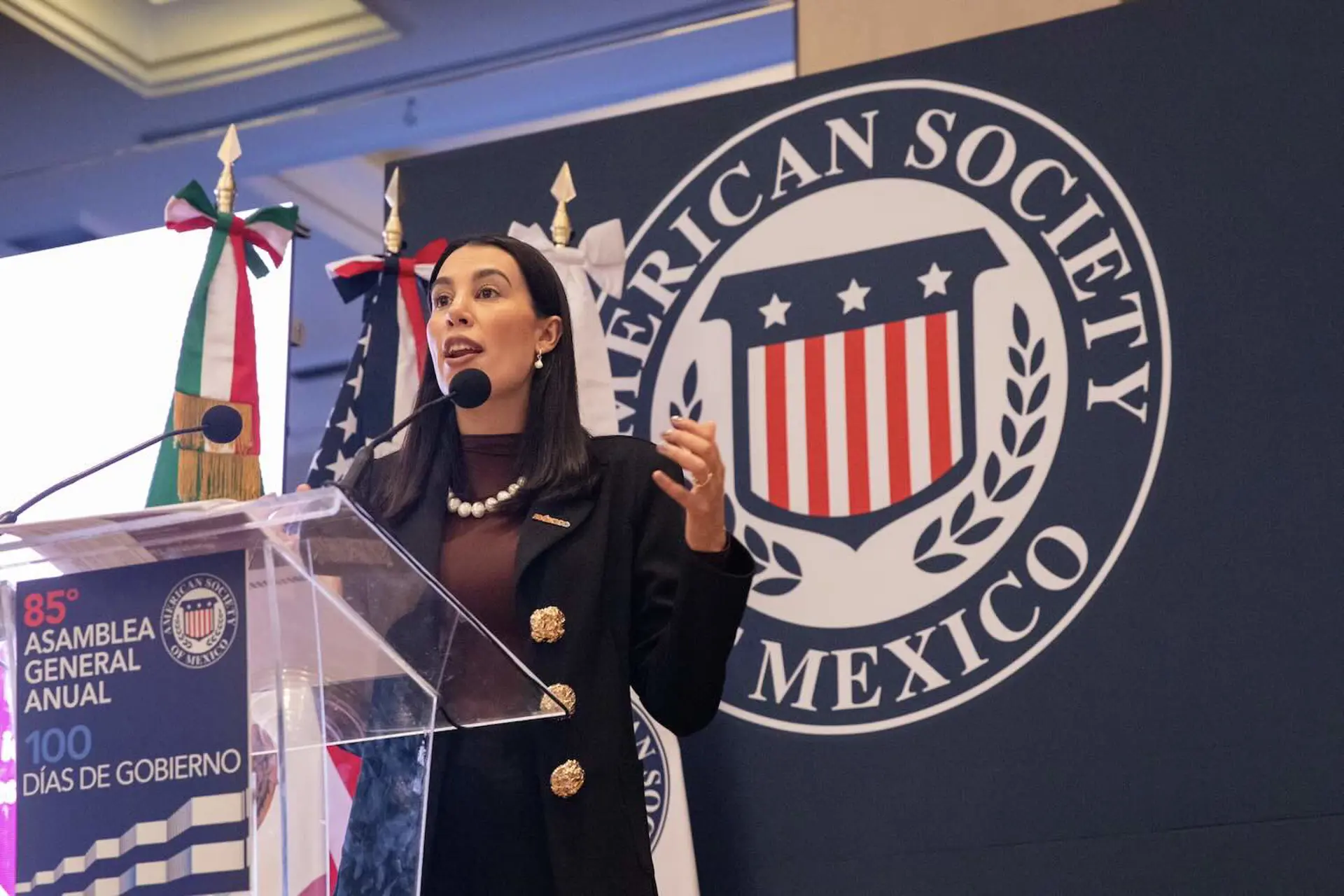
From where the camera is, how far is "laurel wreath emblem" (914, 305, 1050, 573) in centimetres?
296

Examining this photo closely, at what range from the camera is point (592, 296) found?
128 inches

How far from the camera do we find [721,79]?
4453mm

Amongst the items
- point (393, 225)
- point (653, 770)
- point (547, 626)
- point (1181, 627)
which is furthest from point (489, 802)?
point (393, 225)

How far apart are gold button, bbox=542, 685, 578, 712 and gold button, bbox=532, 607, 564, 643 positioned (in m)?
0.07

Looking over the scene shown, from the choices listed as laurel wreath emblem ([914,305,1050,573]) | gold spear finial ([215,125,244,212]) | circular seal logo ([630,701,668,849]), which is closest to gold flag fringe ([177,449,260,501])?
gold spear finial ([215,125,244,212])

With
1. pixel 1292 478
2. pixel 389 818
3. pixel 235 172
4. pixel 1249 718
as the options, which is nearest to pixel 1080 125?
pixel 1292 478

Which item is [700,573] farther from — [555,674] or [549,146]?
[549,146]

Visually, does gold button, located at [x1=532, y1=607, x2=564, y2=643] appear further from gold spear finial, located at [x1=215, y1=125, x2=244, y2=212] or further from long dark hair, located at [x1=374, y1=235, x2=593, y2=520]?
gold spear finial, located at [x1=215, y1=125, x2=244, y2=212]

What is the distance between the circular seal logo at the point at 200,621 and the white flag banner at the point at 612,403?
1.51 meters

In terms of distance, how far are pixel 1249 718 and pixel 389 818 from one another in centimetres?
165

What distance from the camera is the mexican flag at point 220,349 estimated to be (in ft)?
10.3

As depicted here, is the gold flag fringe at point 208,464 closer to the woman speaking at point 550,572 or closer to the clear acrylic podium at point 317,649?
the woman speaking at point 550,572

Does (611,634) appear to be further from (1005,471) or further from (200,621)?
(1005,471)

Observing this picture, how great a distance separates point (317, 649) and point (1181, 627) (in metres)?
1.76
